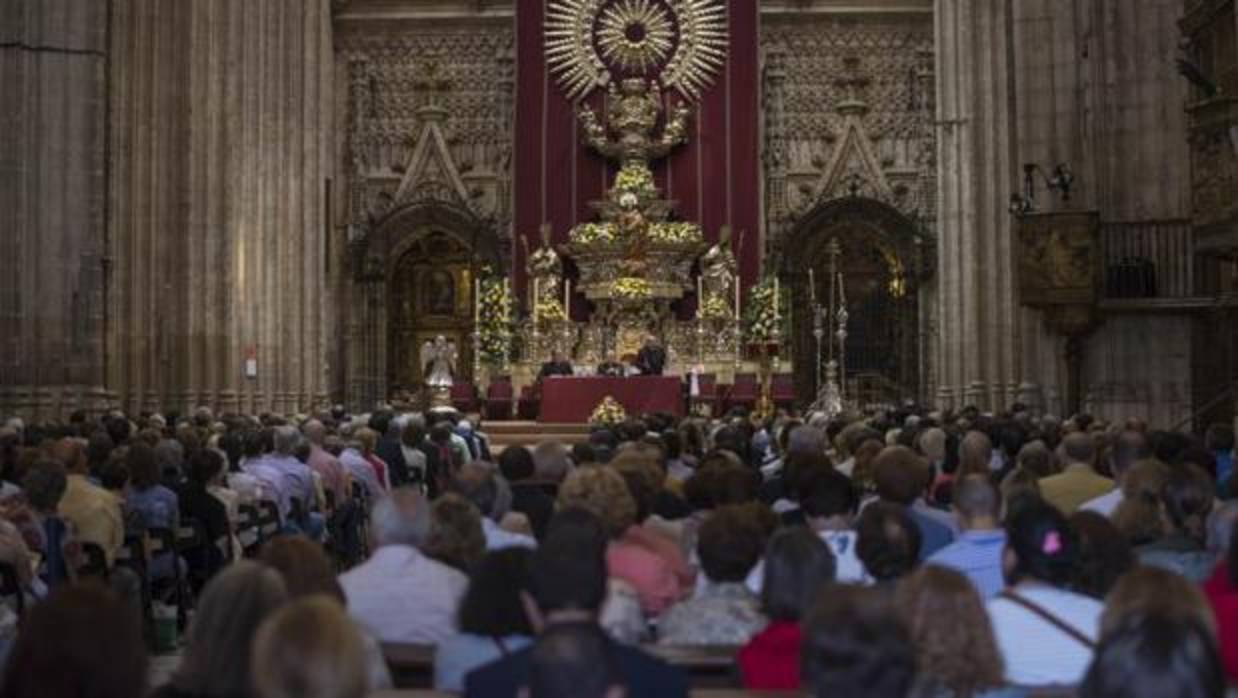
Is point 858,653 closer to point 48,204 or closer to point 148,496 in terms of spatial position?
point 148,496

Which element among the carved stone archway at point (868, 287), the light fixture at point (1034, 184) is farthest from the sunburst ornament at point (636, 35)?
the light fixture at point (1034, 184)

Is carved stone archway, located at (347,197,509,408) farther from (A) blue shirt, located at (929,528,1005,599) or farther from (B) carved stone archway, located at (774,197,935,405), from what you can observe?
(A) blue shirt, located at (929,528,1005,599)

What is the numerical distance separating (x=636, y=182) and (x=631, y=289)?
2.37m

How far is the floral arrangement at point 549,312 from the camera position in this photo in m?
31.2

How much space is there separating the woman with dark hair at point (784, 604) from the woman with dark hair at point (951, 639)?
735 mm

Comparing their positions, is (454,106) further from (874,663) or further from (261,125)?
(874,663)

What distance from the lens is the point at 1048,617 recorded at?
4.60 meters

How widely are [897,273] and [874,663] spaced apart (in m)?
29.6

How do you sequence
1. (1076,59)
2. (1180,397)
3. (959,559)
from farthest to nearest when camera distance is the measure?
1. (1076,59)
2. (1180,397)
3. (959,559)

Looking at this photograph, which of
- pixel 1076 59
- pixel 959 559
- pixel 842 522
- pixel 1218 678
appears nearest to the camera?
pixel 1218 678

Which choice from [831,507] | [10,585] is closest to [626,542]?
[831,507]

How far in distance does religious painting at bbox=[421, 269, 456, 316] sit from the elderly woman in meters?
27.0

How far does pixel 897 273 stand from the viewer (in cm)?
3238

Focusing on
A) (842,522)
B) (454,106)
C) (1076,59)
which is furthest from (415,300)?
(842,522)
